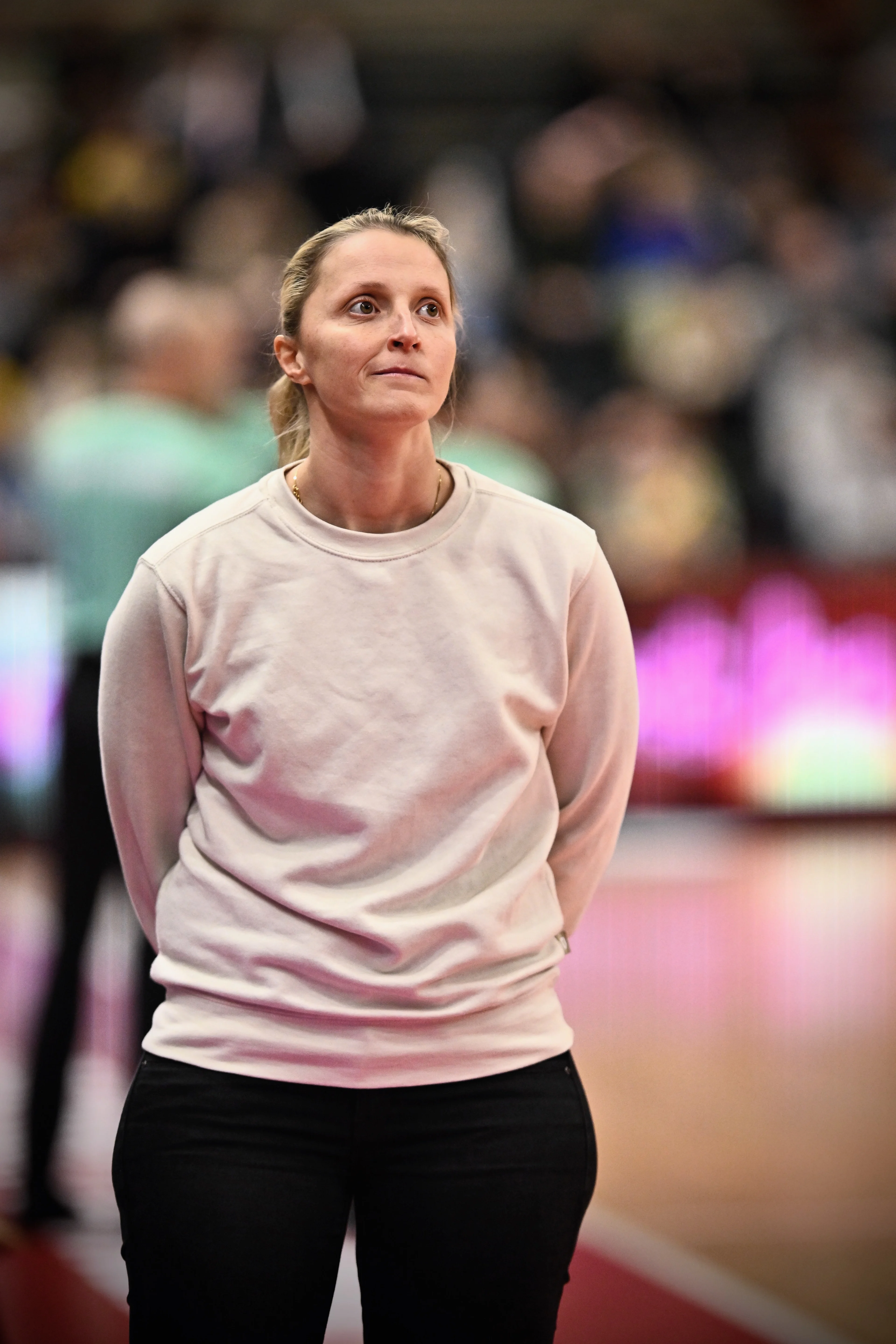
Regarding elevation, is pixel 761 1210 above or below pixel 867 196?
below

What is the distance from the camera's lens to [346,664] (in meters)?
1.65

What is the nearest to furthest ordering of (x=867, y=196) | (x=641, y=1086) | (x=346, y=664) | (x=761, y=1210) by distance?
(x=346, y=664), (x=761, y=1210), (x=641, y=1086), (x=867, y=196)

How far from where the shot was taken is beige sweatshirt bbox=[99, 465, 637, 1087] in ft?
5.29

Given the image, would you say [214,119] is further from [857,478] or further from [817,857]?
[817,857]

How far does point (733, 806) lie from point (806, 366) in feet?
9.69

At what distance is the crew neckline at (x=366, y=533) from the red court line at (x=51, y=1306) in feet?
5.89

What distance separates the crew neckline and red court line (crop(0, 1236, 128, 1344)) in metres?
1.80

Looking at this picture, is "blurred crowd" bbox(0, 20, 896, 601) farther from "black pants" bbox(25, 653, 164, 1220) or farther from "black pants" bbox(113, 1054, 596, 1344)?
"black pants" bbox(113, 1054, 596, 1344)

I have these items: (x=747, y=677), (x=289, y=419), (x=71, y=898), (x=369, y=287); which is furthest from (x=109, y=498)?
(x=747, y=677)

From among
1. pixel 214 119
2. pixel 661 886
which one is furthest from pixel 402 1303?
pixel 214 119

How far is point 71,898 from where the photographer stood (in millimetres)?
3473

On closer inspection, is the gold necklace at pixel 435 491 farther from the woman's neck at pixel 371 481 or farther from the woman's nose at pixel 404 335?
the woman's nose at pixel 404 335

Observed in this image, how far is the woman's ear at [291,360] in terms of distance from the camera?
174cm

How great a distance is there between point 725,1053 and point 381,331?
3.37 metres
